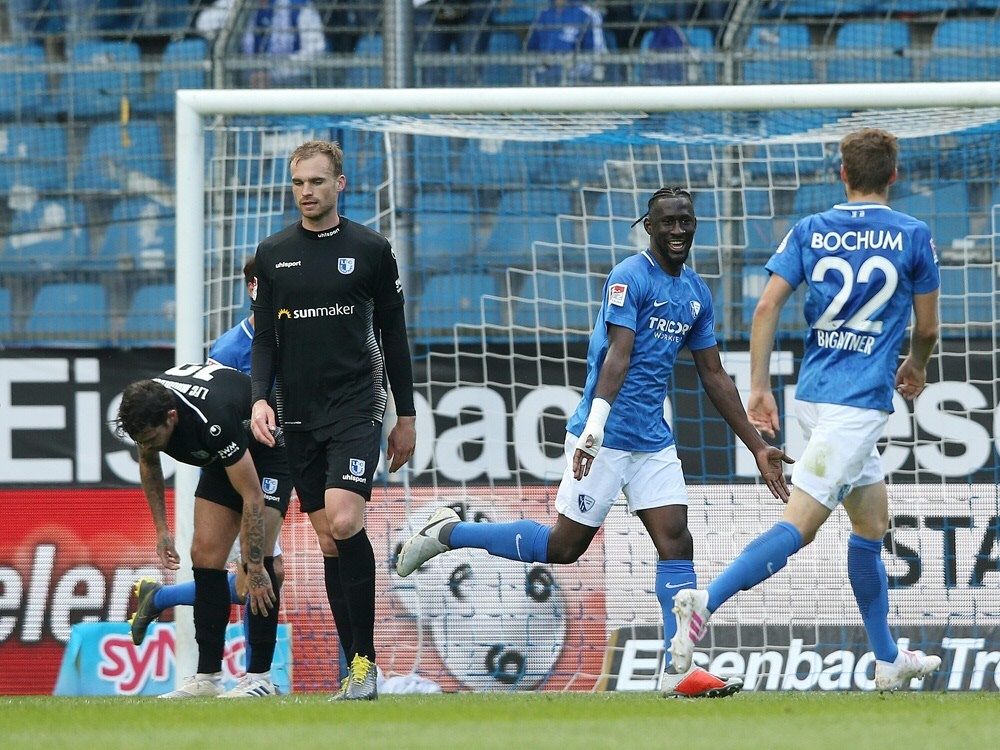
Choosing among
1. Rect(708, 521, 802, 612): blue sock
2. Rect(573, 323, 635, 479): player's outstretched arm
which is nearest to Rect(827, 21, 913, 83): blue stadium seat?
Rect(573, 323, 635, 479): player's outstretched arm

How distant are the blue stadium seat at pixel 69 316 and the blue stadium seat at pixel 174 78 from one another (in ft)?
6.33

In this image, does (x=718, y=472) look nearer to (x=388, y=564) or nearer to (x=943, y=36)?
(x=388, y=564)

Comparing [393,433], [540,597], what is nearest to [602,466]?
[393,433]

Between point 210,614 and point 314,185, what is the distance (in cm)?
192

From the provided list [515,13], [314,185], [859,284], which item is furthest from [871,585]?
[515,13]

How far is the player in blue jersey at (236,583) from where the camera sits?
5.69 meters

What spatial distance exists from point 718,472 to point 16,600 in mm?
3792

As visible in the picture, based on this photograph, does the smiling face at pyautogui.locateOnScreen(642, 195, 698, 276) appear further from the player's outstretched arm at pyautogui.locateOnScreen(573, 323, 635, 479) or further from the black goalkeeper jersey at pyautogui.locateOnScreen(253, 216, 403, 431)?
the black goalkeeper jersey at pyautogui.locateOnScreen(253, 216, 403, 431)

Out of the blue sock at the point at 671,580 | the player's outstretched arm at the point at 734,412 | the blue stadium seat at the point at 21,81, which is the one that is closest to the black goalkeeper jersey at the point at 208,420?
the blue sock at the point at 671,580

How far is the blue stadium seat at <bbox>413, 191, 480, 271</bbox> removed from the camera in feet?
25.5

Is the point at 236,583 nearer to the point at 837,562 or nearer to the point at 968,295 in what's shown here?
the point at 837,562

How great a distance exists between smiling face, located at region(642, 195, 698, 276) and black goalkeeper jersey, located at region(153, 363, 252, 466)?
1722 mm

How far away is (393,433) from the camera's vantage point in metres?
4.99

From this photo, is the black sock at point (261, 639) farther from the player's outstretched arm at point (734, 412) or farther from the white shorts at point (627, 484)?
the player's outstretched arm at point (734, 412)
